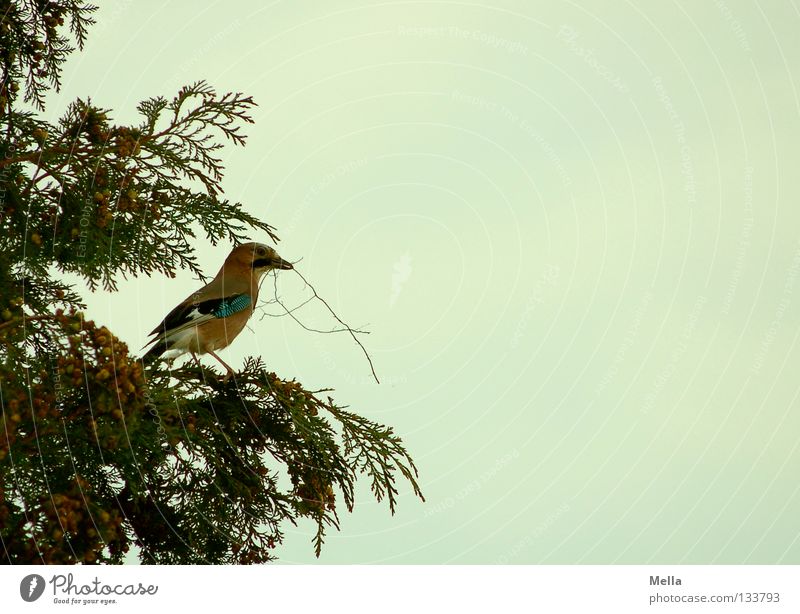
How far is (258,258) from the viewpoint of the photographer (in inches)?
309

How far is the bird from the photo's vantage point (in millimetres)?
7402

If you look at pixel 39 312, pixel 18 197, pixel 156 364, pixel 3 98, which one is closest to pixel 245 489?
pixel 156 364

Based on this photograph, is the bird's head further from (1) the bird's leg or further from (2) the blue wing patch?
(1) the bird's leg

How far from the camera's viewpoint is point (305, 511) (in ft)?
22.3

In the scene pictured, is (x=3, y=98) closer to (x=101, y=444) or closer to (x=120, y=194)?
(x=120, y=194)

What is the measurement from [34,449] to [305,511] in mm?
1930

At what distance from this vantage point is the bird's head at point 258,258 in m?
7.75
